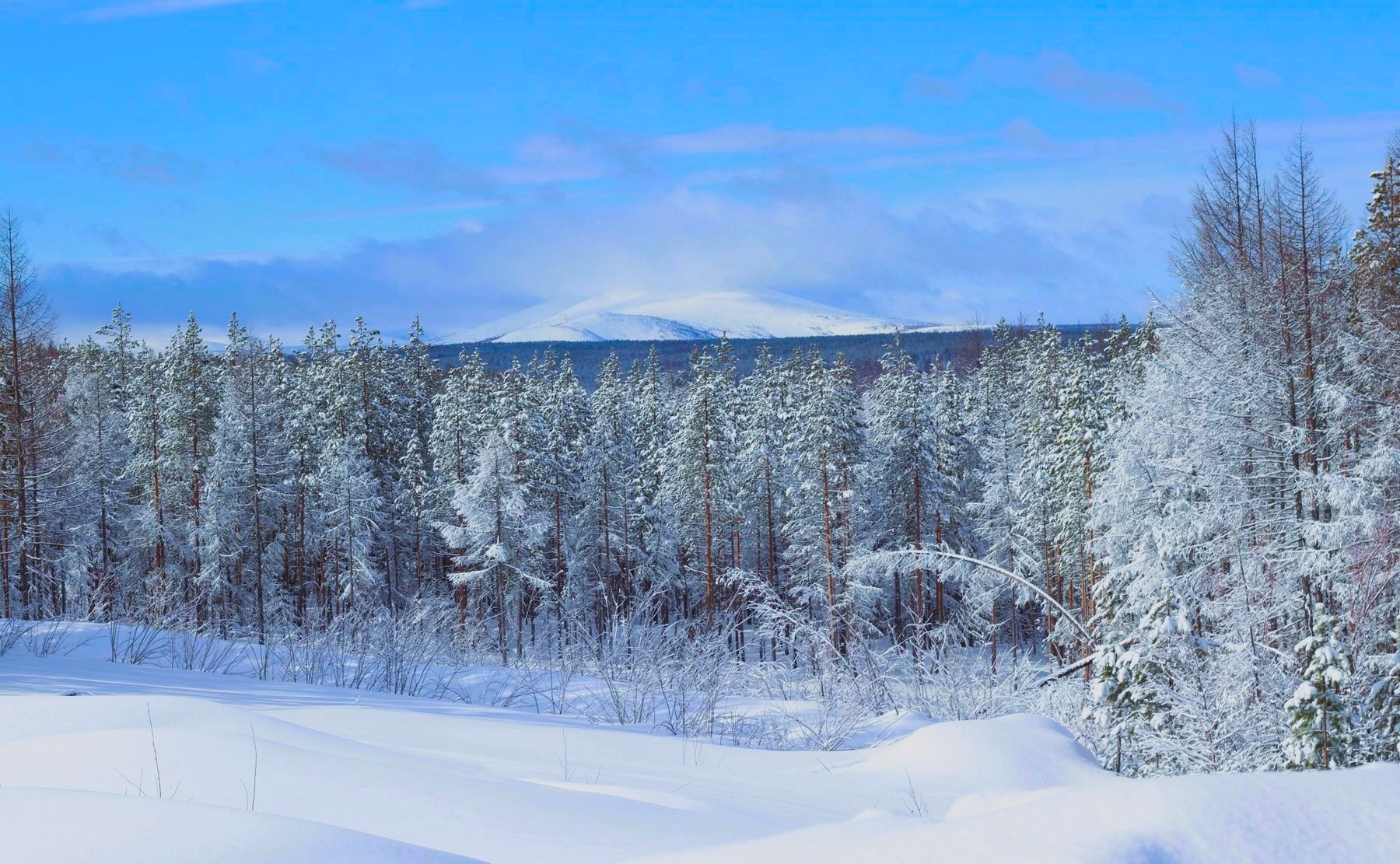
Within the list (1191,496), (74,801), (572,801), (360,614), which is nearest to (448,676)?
(360,614)

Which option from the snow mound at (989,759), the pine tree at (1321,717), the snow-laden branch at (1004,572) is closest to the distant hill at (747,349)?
the snow-laden branch at (1004,572)

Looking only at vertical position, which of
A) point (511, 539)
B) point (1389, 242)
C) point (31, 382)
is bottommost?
point (511, 539)

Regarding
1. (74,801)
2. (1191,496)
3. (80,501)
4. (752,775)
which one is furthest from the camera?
(80,501)

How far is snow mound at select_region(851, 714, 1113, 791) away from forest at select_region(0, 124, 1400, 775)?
136 centimetres

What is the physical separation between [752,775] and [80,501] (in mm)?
34237

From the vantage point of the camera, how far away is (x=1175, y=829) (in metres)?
2.09

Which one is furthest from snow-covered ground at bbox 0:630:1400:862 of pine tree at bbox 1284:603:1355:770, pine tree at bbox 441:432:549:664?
pine tree at bbox 441:432:549:664

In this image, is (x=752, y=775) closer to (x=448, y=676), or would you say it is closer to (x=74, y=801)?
(x=74, y=801)

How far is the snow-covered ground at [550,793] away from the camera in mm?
2125

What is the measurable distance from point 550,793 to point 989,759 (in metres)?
2.68

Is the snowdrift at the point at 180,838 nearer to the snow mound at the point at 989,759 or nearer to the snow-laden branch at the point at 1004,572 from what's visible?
the snow mound at the point at 989,759

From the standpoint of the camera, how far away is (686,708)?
7.20 metres

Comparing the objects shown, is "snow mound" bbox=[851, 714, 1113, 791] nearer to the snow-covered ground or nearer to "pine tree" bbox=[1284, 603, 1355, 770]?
the snow-covered ground

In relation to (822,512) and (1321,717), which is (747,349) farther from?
(1321,717)
